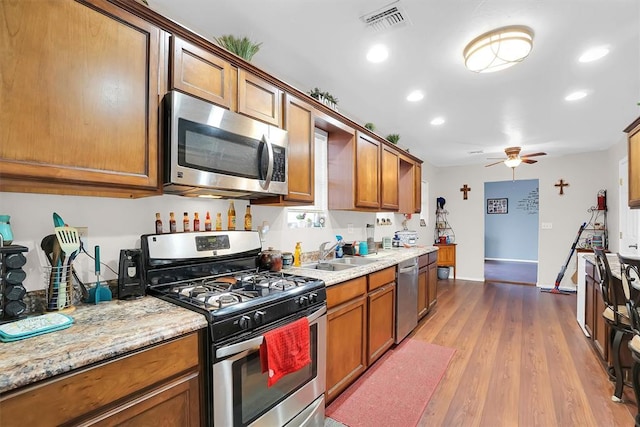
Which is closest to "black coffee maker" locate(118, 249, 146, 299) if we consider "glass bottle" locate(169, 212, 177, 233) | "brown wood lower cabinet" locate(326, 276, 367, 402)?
"glass bottle" locate(169, 212, 177, 233)

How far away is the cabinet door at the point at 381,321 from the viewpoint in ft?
8.24

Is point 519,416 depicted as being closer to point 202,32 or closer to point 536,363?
point 536,363

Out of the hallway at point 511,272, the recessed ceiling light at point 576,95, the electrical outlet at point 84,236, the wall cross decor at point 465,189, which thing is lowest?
the hallway at point 511,272

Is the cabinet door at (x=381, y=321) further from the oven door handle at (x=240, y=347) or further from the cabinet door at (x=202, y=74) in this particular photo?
the cabinet door at (x=202, y=74)

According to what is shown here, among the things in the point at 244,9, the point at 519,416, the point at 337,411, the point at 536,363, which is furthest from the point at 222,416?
the point at 536,363

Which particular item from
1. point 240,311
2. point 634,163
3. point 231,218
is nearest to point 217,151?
point 231,218

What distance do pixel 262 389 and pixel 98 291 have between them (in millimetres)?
911

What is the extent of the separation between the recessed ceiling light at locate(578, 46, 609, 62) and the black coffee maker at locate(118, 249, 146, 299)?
336 centimetres

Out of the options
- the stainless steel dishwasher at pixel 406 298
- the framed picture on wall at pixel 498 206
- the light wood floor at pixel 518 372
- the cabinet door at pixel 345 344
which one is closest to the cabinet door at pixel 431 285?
the light wood floor at pixel 518 372

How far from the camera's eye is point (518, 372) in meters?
2.55

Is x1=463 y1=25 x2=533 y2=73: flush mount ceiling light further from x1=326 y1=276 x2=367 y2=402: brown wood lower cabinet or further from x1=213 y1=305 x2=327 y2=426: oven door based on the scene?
x1=213 y1=305 x2=327 y2=426: oven door

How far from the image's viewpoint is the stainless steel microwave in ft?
4.58

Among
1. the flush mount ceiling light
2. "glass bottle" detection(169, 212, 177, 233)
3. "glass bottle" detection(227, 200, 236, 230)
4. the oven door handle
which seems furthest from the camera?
"glass bottle" detection(227, 200, 236, 230)

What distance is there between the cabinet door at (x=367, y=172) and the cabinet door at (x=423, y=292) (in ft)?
3.59
